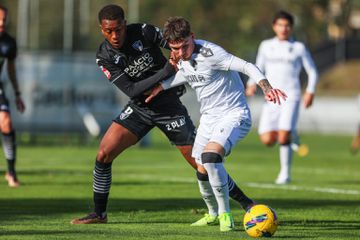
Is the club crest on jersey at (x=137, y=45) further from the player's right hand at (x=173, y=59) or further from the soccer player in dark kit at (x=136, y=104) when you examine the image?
the player's right hand at (x=173, y=59)

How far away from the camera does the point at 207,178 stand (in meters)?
10.8

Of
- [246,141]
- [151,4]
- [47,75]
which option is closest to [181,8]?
[151,4]

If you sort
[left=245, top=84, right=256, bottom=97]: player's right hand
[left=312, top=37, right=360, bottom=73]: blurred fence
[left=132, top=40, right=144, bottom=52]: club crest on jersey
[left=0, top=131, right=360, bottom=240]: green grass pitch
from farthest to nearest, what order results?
[left=312, top=37, right=360, bottom=73]: blurred fence, [left=245, top=84, right=256, bottom=97]: player's right hand, [left=132, top=40, right=144, bottom=52]: club crest on jersey, [left=0, top=131, right=360, bottom=240]: green grass pitch

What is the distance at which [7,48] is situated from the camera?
1553cm

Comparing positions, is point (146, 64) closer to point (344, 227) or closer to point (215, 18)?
point (344, 227)

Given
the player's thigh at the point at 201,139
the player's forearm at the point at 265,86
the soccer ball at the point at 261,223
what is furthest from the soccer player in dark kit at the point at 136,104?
the player's forearm at the point at 265,86

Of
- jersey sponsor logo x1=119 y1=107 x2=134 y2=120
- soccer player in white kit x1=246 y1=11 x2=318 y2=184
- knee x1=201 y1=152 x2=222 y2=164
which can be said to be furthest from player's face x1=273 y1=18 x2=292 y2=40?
knee x1=201 y1=152 x2=222 y2=164

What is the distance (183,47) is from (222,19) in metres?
48.6

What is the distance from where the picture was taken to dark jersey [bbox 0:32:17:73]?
611 inches

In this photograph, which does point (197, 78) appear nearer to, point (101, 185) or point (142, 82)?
point (142, 82)

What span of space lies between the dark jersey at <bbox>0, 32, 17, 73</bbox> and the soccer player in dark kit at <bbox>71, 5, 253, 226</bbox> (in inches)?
191

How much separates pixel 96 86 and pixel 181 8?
31357 millimetres

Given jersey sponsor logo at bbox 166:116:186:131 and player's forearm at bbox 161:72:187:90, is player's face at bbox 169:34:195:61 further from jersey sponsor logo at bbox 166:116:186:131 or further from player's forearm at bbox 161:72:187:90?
jersey sponsor logo at bbox 166:116:186:131

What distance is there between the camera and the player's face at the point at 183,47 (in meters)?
9.95
